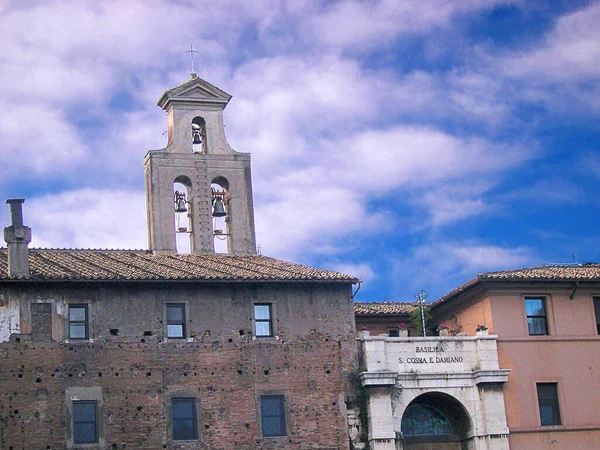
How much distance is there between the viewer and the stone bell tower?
4812cm

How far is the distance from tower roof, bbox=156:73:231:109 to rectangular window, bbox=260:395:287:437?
1270 centimetres

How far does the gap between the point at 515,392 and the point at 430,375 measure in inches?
119

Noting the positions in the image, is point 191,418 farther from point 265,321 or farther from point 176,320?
point 265,321

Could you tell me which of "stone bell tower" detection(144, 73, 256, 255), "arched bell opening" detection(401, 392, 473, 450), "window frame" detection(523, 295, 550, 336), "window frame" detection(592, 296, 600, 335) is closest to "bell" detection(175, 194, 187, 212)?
"stone bell tower" detection(144, 73, 256, 255)

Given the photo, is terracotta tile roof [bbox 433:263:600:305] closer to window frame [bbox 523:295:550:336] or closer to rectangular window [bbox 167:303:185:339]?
window frame [bbox 523:295:550:336]

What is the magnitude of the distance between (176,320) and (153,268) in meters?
2.18

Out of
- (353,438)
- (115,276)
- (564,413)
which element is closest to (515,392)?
(564,413)

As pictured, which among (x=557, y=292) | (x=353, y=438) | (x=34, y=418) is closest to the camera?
(x=34, y=418)

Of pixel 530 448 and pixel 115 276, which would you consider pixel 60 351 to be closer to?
pixel 115 276

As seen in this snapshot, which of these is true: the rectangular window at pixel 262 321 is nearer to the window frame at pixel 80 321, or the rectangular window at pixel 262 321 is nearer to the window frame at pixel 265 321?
the window frame at pixel 265 321

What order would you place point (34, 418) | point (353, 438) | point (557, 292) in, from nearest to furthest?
1. point (34, 418)
2. point (353, 438)
3. point (557, 292)

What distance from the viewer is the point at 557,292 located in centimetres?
4656

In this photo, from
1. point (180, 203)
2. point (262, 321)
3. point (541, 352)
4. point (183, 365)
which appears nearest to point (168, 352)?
point (183, 365)

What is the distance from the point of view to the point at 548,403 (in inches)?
1788
